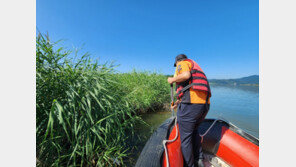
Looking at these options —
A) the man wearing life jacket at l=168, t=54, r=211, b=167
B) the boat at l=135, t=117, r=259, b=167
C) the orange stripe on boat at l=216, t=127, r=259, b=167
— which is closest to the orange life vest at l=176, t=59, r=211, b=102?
the man wearing life jacket at l=168, t=54, r=211, b=167

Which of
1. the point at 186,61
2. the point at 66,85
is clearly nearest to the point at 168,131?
the point at 186,61

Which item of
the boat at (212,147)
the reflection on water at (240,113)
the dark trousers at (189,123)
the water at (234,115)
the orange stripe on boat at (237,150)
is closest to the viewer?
the boat at (212,147)

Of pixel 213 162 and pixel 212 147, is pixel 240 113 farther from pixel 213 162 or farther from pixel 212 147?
pixel 213 162

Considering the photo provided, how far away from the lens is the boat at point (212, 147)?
1589 mm

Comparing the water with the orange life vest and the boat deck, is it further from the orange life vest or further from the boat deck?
the orange life vest

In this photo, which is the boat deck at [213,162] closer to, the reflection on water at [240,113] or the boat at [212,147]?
the boat at [212,147]

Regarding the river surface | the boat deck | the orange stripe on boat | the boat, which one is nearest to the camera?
the boat

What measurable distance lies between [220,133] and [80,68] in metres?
3.22

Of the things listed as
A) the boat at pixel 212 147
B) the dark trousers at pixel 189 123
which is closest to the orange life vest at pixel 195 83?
the dark trousers at pixel 189 123

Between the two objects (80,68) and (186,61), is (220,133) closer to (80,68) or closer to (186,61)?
(186,61)

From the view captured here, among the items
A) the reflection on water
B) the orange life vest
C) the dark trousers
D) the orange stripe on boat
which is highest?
the orange life vest

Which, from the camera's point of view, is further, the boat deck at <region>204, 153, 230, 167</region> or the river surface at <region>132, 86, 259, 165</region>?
the river surface at <region>132, 86, 259, 165</region>

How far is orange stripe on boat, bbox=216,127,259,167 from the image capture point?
1.83 meters

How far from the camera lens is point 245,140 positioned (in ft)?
6.76
